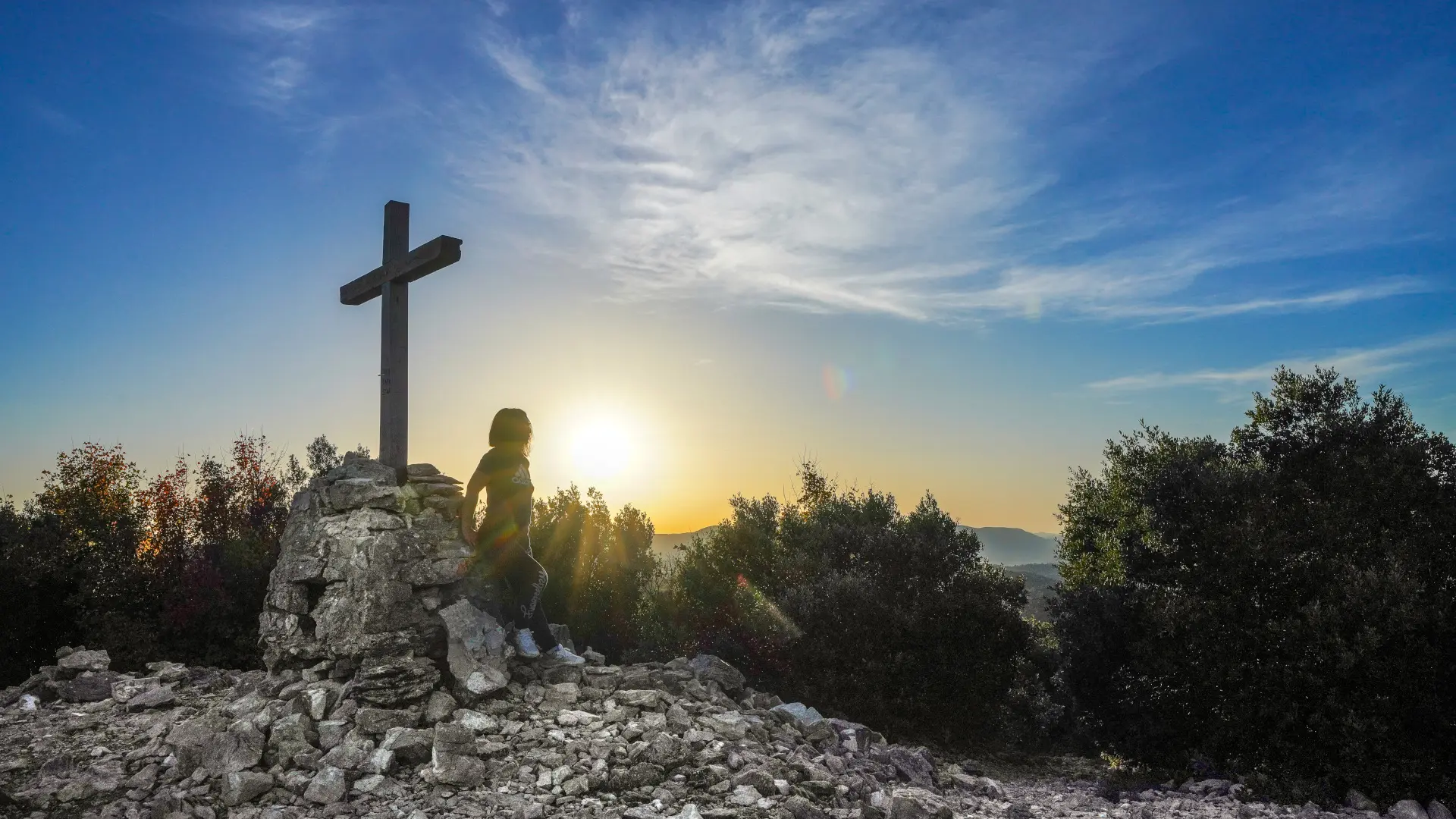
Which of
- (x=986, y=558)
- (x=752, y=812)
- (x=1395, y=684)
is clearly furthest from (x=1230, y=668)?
(x=752, y=812)

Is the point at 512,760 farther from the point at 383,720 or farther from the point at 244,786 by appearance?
the point at 244,786

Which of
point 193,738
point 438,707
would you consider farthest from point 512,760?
point 193,738

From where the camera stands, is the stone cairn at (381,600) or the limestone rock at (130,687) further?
the limestone rock at (130,687)

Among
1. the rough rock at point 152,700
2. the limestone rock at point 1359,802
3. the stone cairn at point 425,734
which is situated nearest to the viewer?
the stone cairn at point 425,734

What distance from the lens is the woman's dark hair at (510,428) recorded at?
348 inches

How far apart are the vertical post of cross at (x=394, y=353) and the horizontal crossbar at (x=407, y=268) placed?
9cm

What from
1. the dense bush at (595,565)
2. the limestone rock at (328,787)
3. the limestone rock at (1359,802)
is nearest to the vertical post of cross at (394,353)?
the limestone rock at (328,787)

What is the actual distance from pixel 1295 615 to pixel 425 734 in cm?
996

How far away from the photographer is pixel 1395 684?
9602mm

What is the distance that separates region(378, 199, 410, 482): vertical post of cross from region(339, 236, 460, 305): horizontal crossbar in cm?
9

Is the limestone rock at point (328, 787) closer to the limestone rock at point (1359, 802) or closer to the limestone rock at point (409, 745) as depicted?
the limestone rock at point (409, 745)

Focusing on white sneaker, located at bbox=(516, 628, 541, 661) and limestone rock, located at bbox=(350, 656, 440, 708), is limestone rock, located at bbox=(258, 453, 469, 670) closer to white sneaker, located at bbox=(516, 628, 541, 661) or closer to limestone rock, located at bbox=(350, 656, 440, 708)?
limestone rock, located at bbox=(350, 656, 440, 708)

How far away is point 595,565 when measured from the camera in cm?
1473

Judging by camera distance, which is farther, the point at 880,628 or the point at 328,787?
the point at 880,628
